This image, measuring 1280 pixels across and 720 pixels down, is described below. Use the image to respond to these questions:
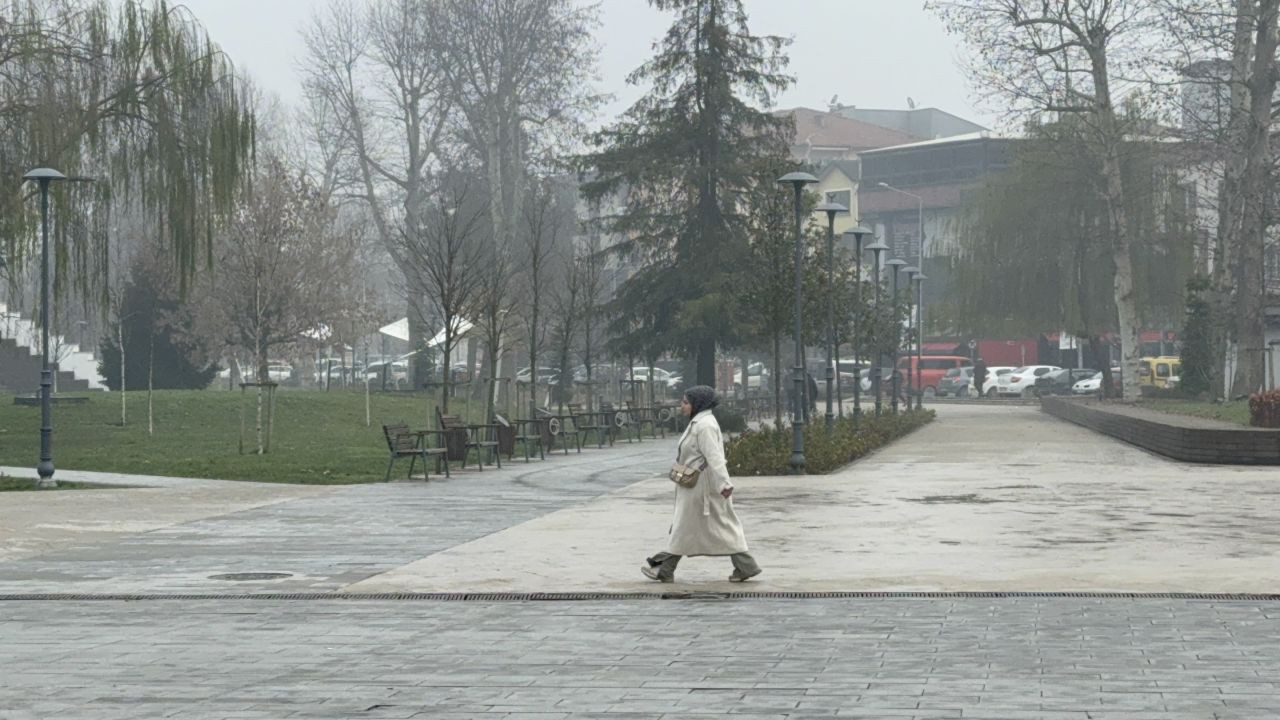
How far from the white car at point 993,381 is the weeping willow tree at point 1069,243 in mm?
16654

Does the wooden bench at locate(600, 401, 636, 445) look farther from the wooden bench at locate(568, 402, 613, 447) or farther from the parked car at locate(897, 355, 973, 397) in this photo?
the parked car at locate(897, 355, 973, 397)

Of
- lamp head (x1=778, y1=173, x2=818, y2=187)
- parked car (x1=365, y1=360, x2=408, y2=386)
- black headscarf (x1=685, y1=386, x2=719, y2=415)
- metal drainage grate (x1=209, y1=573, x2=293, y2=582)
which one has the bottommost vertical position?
metal drainage grate (x1=209, y1=573, x2=293, y2=582)

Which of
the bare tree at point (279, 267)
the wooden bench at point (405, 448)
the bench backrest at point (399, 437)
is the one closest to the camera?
the wooden bench at point (405, 448)

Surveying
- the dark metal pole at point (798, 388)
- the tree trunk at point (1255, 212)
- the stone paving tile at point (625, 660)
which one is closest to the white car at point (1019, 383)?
the tree trunk at point (1255, 212)

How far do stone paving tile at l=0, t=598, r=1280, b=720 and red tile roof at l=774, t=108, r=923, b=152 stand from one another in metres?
124

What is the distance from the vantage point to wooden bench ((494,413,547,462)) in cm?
3328

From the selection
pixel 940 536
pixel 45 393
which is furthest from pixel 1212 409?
pixel 940 536

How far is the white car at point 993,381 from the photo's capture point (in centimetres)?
8469

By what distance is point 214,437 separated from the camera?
39.1m

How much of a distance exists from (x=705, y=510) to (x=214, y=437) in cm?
2676

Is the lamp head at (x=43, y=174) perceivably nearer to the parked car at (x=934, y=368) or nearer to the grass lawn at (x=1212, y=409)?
the grass lawn at (x=1212, y=409)

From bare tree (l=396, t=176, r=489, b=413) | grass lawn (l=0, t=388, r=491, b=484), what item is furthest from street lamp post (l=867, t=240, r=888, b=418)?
grass lawn (l=0, t=388, r=491, b=484)

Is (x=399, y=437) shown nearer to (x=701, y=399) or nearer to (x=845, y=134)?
(x=701, y=399)

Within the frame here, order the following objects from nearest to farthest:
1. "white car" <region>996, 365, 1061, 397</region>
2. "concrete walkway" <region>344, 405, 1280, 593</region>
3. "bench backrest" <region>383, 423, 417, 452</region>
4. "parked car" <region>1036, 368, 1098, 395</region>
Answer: "concrete walkway" <region>344, 405, 1280, 593</region>, "bench backrest" <region>383, 423, 417, 452</region>, "parked car" <region>1036, 368, 1098, 395</region>, "white car" <region>996, 365, 1061, 397</region>
